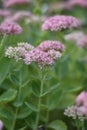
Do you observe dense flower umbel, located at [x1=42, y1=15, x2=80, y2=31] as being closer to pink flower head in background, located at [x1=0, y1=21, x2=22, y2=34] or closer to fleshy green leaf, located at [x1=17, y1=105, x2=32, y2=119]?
pink flower head in background, located at [x1=0, y1=21, x2=22, y2=34]

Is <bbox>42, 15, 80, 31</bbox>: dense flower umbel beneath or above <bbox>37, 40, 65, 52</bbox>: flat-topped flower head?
above

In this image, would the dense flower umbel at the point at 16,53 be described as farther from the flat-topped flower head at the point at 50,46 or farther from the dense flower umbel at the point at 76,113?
the dense flower umbel at the point at 76,113

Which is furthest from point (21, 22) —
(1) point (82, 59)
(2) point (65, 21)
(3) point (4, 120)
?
(3) point (4, 120)

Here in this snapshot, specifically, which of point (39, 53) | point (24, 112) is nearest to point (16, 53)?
point (39, 53)

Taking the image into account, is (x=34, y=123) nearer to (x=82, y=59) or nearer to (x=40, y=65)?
(x=40, y=65)

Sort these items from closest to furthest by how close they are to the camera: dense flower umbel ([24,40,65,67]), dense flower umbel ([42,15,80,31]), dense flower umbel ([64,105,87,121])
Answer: dense flower umbel ([24,40,65,67]) → dense flower umbel ([64,105,87,121]) → dense flower umbel ([42,15,80,31])

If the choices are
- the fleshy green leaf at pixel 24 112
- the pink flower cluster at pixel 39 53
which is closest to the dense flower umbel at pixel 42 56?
the pink flower cluster at pixel 39 53

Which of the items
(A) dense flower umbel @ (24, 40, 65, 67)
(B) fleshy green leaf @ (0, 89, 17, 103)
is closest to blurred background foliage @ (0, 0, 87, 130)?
(B) fleshy green leaf @ (0, 89, 17, 103)

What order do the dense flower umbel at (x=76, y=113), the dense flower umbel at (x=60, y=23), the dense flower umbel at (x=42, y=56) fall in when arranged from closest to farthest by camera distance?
the dense flower umbel at (x=42, y=56) < the dense flower umbel at (x=76, y=113) < the dense flower umbel at (x=60, y=23)

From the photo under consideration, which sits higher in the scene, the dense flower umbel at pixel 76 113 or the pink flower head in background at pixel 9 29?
the pink flower head in background at pixel 9 29
